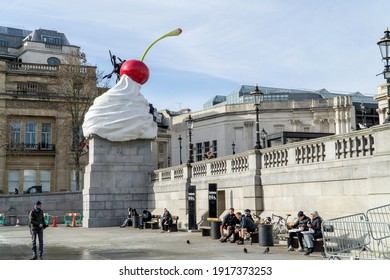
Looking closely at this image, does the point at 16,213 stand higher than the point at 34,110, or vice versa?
the point at 34,110

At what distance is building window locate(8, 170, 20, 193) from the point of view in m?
50.8

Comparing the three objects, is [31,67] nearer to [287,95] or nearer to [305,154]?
[287,95]

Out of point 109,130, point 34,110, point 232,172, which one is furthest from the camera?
point 34,110

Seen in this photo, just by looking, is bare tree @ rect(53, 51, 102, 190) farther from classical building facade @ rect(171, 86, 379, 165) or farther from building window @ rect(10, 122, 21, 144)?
classical building facade @ rect(171, 86, 379, 165)

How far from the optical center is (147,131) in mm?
30578

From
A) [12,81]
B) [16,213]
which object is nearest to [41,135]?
[12,81]

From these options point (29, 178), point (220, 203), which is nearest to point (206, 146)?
point (29, 178)

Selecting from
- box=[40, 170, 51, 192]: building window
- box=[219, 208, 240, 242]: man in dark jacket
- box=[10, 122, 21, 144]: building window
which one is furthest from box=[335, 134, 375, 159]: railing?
box=[40, 170, 51, 192]: building window

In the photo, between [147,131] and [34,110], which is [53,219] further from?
[34,110]

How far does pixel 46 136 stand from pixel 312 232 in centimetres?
4351

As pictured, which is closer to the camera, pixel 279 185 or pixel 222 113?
pixel 279 185

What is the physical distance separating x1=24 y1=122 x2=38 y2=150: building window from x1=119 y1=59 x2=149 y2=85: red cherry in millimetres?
24613

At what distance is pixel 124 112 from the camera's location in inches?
1166

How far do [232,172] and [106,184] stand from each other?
10.4 m
